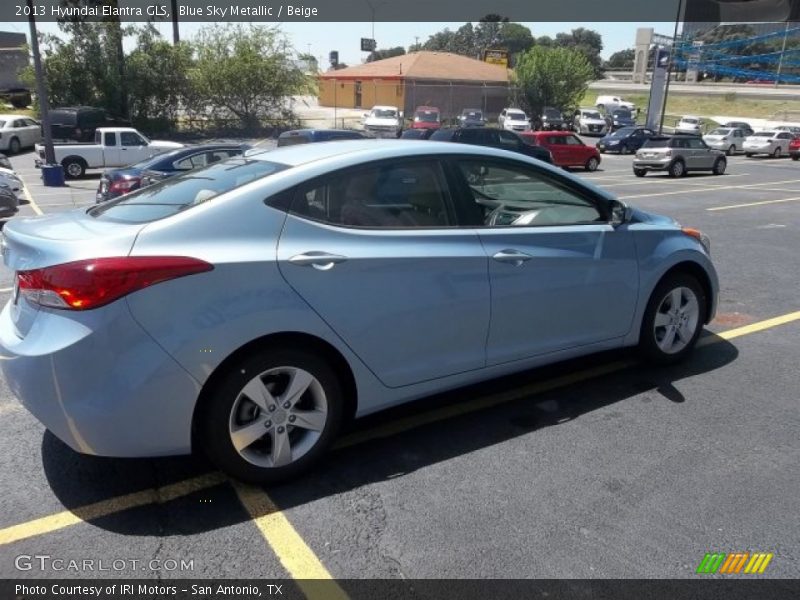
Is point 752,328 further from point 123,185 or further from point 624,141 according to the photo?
point 624,141

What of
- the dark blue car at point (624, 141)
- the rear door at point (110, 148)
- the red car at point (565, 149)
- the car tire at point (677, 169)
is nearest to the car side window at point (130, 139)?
the rear door at point (110, 148)

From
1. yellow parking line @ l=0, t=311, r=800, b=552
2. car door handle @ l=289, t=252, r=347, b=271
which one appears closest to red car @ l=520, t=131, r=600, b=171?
yellow parking line @ l=0, t=311, r=800, b=552

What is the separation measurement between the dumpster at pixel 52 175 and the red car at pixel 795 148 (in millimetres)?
34022

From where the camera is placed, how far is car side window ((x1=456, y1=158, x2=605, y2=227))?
396 cm

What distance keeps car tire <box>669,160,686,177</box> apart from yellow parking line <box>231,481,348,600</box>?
23286 millimetres

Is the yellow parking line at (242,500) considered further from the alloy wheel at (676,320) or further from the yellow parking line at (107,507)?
the alloy wheel at (676,320)

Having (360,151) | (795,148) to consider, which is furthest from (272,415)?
Answer: (795,148)

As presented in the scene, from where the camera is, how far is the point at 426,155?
145 inches

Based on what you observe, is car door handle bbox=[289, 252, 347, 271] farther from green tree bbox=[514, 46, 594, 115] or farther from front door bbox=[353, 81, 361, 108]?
front door bbox=[353, 81, 361, 108]

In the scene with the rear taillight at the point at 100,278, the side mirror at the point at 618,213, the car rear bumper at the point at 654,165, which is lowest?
the car rear bumper at the point at 654,165

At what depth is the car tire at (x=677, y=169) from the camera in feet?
76.8

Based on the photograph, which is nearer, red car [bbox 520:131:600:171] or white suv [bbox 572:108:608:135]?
red car [bbox 520:131:600:171]

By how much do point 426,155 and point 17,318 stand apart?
2189 mm

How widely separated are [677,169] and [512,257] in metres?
22.4
